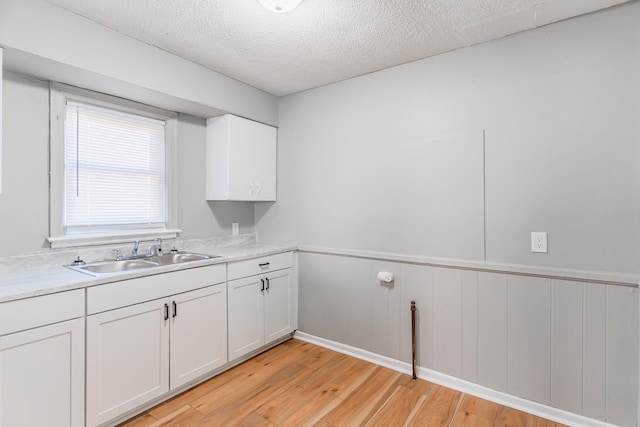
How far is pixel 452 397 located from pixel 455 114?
6.48ft

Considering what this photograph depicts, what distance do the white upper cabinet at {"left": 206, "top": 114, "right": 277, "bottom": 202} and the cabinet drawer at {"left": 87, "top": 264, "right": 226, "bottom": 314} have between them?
796mm

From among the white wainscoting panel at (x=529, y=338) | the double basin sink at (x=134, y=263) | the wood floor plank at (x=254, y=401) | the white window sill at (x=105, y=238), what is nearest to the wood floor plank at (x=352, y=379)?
the wood floor plank at (x=254, y=401)

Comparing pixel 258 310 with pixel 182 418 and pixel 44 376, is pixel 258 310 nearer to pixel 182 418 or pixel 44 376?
pixel 182 418

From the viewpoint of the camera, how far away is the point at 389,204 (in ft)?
8.71

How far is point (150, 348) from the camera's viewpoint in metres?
2.05

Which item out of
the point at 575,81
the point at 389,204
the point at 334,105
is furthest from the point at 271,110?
the point at 575,81

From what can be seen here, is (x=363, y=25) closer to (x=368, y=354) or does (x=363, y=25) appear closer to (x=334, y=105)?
(x=334, y=105)

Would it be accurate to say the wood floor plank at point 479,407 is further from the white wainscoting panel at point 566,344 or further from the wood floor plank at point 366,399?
the wood floor plank at point 366,399

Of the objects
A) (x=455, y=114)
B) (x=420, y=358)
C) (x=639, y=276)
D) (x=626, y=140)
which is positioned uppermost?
(x=455, y=114)


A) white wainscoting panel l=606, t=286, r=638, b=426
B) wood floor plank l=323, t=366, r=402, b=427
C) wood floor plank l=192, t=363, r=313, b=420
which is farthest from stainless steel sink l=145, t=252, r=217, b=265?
white wainscoting panel l=606, t=286, r=638, b=426

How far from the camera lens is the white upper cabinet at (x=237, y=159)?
9.59 feet

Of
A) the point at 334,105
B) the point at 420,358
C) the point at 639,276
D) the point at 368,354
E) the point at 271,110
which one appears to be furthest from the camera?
the point at 271,110

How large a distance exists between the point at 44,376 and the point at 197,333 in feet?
2.81

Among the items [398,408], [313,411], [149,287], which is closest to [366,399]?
[398,408]
